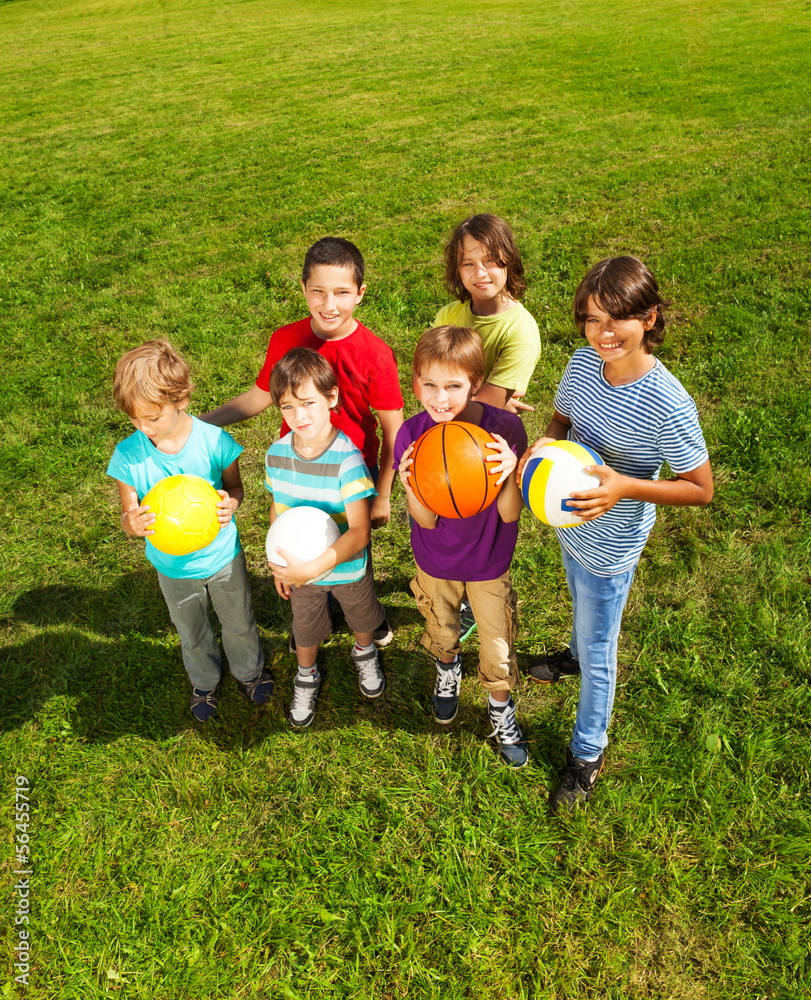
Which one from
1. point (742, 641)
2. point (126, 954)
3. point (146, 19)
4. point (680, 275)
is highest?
point (146, 19)

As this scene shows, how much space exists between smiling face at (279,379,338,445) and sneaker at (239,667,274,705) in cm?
159

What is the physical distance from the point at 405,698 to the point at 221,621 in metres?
1.13

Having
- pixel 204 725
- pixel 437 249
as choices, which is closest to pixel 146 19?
pixel 437 249

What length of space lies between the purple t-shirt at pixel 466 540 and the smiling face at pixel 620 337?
1.75 ft

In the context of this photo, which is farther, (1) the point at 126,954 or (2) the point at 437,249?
(2) the point at 437,249

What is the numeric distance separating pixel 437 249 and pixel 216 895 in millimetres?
7472

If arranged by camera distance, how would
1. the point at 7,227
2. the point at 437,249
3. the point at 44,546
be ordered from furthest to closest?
1. the point at 7,227
2. the point at 437,249
3. the point at 44,546

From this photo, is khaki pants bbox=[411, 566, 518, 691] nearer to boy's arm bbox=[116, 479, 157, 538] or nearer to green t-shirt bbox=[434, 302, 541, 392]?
green t-shirt bbox=[434, 302, 541, 392]

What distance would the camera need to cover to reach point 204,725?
11.8ft

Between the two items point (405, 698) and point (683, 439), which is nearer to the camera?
point (683, 439)

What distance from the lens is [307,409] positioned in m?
2.80

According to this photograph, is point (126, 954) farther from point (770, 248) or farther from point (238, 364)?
point (770, 248)

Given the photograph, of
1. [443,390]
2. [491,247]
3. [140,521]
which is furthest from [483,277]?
[140,521]

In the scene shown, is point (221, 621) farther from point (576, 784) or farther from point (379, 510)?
point (576, 784)
